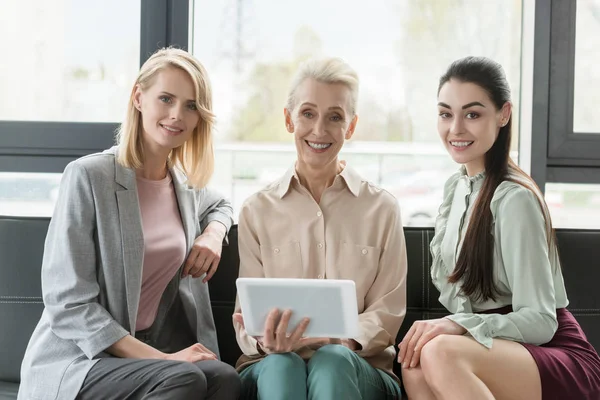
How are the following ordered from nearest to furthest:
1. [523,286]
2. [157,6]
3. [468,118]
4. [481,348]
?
1. [481,348]
2. [523,286]
3. [468,118]
4. [157,6]

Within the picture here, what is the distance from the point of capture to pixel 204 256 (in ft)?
6.77

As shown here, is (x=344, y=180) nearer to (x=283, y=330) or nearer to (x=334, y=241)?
(x=334, y=241)

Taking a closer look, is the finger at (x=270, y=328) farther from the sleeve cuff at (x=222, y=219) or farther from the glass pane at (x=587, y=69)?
the glass pane at (x=587, y=69)

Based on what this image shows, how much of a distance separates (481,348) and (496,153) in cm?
60

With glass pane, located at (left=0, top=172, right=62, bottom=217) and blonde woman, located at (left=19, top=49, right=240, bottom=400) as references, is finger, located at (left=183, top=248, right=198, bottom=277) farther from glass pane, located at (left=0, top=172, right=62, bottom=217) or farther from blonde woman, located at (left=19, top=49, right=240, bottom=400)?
glass pane, located at (left=0, top=172, right=62, bottom=217)

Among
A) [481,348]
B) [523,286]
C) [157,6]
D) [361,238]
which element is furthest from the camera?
[157,6]

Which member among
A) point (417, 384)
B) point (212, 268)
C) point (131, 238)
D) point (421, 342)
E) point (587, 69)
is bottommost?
point (417, 384)

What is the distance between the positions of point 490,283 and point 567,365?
0.91 ft

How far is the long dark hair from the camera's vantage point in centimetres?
185

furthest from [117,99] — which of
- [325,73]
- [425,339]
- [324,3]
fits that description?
[425,339]

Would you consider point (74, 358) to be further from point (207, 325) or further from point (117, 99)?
point (117, 99)

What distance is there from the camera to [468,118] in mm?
1948

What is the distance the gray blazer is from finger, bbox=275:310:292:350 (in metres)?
0.42

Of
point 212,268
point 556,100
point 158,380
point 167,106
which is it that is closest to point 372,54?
point 556,100
